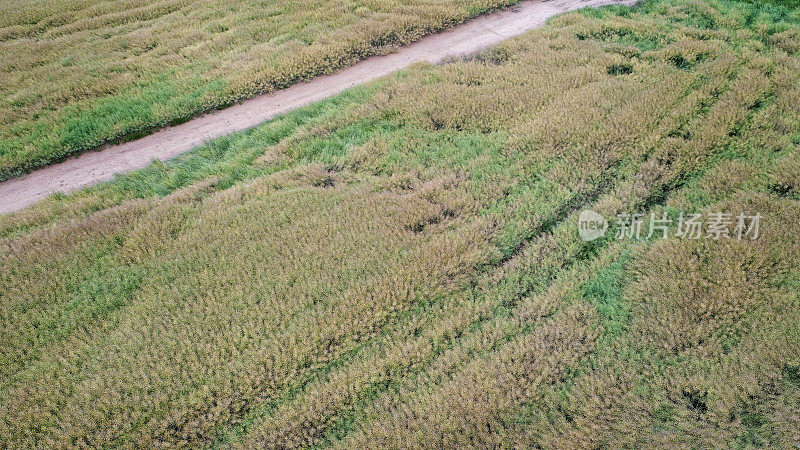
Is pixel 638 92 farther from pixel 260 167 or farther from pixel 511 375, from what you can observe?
pixel 260 167

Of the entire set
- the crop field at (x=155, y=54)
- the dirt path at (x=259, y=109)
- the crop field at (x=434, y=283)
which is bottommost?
the crop field at (x=434, y=283)

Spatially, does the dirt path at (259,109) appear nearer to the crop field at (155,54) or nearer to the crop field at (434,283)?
the crop field at (155,54)

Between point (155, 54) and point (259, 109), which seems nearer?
point (259, 109)

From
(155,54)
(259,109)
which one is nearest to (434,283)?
(259,109)

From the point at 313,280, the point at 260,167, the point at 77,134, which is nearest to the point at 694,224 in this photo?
the point at 313,280

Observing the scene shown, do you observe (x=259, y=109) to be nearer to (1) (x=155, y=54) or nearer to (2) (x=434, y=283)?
(1) (x=155, y=54)

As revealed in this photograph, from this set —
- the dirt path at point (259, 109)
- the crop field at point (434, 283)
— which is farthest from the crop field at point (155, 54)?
the crop field at point (434, 283)

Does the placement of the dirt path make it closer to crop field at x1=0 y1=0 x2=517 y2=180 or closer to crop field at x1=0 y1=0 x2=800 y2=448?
crop field at x1=0 y1=0 x2=517 y2=180
